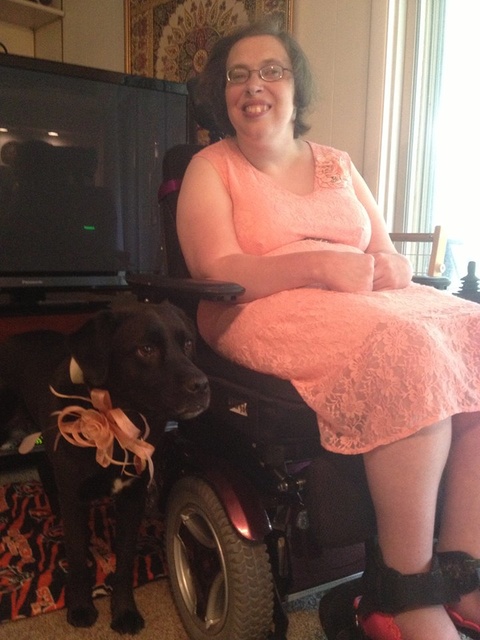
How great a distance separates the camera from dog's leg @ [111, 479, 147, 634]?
1216 millimetres

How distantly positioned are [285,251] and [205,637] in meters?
0.79

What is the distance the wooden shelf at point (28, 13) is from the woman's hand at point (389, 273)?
2.94 metres

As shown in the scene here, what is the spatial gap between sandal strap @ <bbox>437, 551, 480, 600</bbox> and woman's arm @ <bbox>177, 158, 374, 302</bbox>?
0.48 meters

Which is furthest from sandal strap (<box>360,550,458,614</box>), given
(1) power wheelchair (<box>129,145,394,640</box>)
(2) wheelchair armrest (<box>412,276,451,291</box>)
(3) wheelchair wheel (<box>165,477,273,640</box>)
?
(2) wheelchair armrest (<box>412,276,451,291</box>)

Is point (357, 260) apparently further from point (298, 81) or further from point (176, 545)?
point (176, 545)

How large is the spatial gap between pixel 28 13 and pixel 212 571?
3410mm

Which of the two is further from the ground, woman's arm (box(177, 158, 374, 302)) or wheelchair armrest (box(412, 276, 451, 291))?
woman's arm (box(177, 158, 374, 302))

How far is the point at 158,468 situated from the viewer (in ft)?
4.38

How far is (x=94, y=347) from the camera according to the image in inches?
42.3

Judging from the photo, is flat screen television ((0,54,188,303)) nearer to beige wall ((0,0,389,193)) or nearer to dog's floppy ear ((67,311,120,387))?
beige wall ((0,0,389,193))

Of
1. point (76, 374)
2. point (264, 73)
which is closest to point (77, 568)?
point (76, 374)

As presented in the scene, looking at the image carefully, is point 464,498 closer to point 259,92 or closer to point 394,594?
point 394,594

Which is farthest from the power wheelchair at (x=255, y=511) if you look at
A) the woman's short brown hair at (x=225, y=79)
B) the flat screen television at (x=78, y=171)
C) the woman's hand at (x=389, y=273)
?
the flat screen television at (x=78, y=171)

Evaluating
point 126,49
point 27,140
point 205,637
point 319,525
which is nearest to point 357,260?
point 319,525
